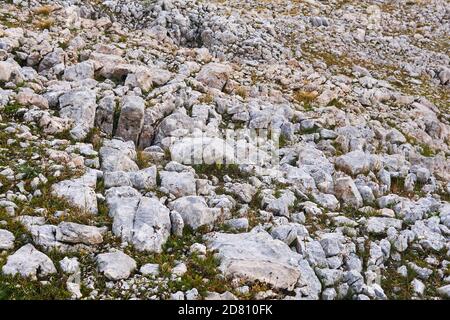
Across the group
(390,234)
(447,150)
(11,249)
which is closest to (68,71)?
(11,249)

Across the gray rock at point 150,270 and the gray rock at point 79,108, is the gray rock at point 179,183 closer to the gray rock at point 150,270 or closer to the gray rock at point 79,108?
the gray rock at point 150,270

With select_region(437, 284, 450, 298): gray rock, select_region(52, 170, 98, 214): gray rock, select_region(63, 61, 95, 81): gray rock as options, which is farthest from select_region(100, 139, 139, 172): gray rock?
select_region(437, 284, 450, 298): gray rock

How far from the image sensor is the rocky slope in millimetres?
8133

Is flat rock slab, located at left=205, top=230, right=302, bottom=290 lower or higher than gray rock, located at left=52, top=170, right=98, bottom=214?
lower

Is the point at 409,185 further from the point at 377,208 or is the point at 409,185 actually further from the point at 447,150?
the point at 447,150

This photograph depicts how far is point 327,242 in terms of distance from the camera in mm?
9625

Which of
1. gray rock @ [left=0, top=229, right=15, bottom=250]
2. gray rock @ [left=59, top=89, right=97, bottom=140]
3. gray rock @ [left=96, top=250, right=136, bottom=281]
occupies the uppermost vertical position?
gray rock @ [left=59, top=89, right=97, bottom=140]

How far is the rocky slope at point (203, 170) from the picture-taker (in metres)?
8.13

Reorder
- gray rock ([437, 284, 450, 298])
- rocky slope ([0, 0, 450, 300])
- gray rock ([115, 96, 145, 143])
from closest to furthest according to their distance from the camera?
1. rocky slope ([0, 0, 450, 300])
2. gray rock ([437, 284, 450, 298])
3. gray rock ([115, 96, 145, 143])

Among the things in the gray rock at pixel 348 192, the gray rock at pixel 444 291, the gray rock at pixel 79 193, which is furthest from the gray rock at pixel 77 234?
the gray rock at pixel 444 291

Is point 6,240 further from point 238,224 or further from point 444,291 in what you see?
point 444,291

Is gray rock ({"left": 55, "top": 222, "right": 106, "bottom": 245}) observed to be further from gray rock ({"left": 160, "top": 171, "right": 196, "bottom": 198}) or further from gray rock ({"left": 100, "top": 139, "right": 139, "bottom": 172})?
gray rock ({"left": 100, "top": 139, "right": 139, "bottom": 172})

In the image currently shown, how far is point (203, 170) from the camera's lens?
38.7 ft

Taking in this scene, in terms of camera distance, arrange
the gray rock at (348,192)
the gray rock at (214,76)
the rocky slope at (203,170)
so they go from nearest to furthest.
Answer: the rocky slope at (203,170)
the gray rock at (348,192)
the gray rock at (214,76)
